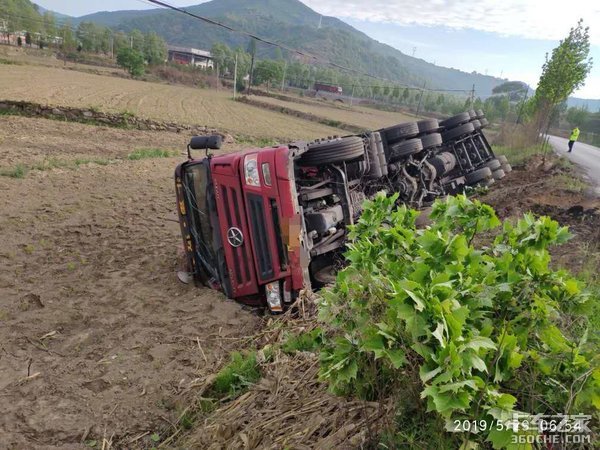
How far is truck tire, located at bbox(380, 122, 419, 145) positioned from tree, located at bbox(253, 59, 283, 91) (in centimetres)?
6890

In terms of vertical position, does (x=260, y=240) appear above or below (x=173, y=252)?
above

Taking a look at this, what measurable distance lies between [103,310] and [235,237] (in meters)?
1.80

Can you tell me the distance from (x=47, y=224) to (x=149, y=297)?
326 centimetres

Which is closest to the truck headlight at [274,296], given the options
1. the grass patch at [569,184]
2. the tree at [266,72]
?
the grass patch at [569,184]

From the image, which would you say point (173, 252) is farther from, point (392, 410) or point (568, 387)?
point (568, 387)

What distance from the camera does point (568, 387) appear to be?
163 cm

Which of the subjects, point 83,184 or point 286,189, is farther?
point 83,184

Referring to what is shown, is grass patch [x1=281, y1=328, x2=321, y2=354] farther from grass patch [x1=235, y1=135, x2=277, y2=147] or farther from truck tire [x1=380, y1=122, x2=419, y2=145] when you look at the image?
grass patch [x1=235, y1=135, x2=277, y2=147]

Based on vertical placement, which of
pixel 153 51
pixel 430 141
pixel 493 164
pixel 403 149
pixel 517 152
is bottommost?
pixel 517 152

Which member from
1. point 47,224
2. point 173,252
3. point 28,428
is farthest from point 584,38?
point 28,428

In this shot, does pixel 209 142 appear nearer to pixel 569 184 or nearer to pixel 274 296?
pixel 274 296

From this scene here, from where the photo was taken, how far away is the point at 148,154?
14.6 meters

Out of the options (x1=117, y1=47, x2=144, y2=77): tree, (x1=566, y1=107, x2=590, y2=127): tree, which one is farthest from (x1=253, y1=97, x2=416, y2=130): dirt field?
(x1=566, y1=107, x2=590, y2=127): tree

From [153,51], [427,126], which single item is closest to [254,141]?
[427,126]
